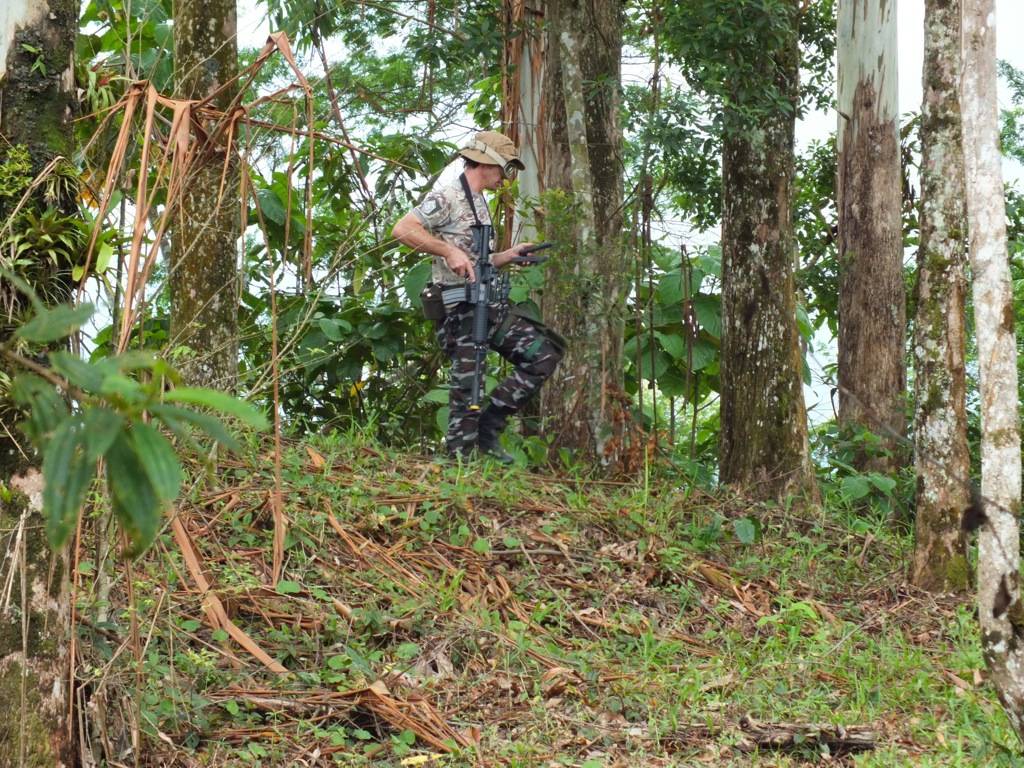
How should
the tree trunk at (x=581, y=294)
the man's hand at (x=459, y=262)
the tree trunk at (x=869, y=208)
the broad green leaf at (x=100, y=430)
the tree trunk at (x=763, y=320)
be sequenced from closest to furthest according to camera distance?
the broad green leaf at (x=100, y=430)
the man's hand at (x=459, y=262)
the tree trunk at (x=581, y=294)
the tree trunk at (x=763, y=320)
the tree trunk at (x=869, y=208)

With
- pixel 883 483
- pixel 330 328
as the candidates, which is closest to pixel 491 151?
pixel 330 328

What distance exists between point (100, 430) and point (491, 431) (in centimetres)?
604

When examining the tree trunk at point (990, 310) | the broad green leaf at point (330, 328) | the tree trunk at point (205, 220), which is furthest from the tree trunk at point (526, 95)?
the tree trunk at point (990, 310)

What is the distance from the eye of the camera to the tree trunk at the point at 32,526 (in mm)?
3273

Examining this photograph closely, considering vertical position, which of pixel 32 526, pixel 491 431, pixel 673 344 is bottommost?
pixel 32 526

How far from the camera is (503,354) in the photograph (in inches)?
287

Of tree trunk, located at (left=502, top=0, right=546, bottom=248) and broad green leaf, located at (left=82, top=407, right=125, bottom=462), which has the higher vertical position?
tree trunk, located at (left=502, top=0, right=546, bottom=248)

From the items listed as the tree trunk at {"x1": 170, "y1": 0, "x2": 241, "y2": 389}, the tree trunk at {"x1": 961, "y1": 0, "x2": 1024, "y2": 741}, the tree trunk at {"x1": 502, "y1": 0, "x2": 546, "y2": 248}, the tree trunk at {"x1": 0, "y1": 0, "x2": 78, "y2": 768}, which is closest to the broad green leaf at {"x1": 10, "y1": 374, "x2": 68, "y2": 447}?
the tree trunk at {"x1": 0, "y1": 0, "x2": 78, "y2": 768}

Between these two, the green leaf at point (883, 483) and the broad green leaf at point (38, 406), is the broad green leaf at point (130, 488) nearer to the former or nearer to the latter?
the broad green leaf at point (38, 406)

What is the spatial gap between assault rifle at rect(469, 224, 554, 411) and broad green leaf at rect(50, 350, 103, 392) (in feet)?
18.6

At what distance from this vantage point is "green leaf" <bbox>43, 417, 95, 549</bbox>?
1.33 meters

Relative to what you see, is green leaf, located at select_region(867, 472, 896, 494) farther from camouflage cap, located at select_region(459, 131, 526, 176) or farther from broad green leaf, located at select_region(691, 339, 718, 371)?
camouflage cap, located at select_region(459, 131, 526, 176)

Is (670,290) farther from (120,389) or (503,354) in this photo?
(120,389)

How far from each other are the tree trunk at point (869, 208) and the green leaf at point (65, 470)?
321 inches
